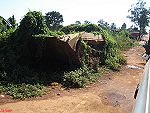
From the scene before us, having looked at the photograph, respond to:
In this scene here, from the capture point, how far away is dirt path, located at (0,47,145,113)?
23.6 feet

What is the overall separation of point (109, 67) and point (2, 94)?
7547 mm

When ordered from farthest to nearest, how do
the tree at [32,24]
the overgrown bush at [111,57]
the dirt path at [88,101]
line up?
1. the overgrown bush at [111,57]
2. the tree at [32,24]
3. the dirt path at [88,101]

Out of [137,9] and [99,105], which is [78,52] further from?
[137,9]

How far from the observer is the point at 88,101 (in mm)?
8172

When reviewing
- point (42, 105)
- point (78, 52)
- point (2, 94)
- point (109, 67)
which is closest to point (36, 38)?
point (78, 52)

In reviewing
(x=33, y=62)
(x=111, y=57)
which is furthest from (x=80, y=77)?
(x=111, y=57)

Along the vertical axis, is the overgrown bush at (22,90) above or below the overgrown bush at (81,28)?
below

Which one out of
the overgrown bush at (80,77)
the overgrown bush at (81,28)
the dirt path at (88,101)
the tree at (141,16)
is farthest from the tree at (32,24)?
the tree at (141,16)

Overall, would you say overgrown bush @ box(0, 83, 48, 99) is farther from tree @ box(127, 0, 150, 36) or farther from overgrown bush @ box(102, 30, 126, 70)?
tree @ box(127, 0, 150, 36)

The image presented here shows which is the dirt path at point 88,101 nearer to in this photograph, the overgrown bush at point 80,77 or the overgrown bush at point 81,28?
the overgrown bush at point 80,77

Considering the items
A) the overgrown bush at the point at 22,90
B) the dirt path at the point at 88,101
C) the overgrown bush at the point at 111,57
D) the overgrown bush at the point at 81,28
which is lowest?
the dirt path at the point at 88,101

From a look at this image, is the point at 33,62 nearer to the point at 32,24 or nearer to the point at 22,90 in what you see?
the point at 32,24

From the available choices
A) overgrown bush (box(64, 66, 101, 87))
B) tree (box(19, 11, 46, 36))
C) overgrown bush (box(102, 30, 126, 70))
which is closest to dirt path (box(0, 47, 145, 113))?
overgrown bush (box(64, 66, 101, 87))

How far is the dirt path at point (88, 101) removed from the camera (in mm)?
7195
